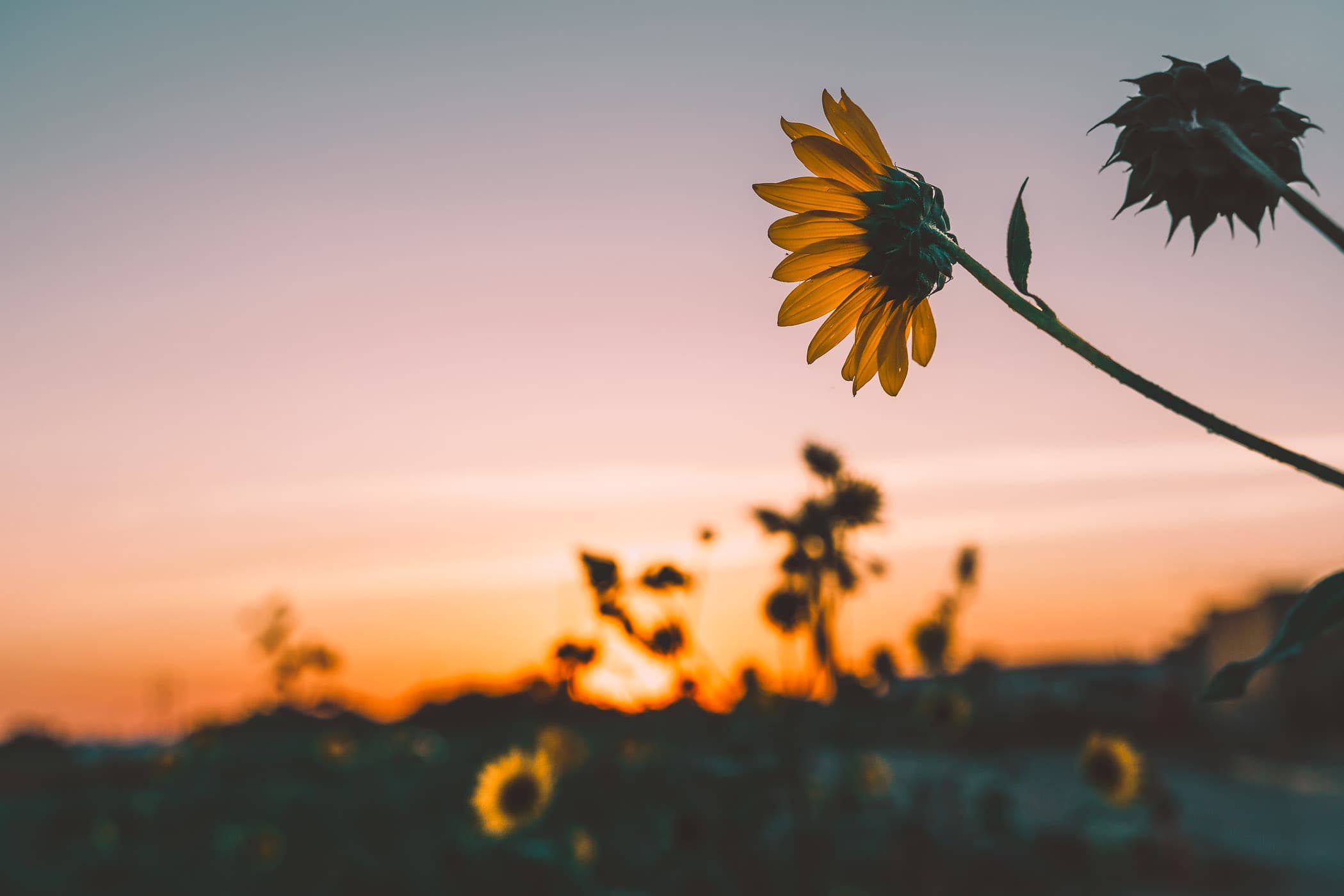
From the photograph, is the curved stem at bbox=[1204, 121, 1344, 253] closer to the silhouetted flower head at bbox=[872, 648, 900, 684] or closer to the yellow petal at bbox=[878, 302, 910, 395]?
the yellow petal at bbox=[878, 302, 910, 395]

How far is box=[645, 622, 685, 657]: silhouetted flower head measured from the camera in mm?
2275

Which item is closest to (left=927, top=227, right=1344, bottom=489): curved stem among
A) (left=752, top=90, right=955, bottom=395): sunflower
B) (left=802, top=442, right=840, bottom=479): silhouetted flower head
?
(left=752, top=90, right=955, bottom=395): sunflower

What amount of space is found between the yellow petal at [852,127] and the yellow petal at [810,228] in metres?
0.07

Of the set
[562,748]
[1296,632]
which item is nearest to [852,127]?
[1296,632]

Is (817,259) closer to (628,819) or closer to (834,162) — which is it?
(834,162)

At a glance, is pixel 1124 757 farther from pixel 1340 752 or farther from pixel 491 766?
pixel 1340 752

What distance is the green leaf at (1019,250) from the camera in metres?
0.68

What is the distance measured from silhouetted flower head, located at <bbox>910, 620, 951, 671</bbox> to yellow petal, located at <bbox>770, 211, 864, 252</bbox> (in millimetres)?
2591

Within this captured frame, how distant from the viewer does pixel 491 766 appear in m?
4.06

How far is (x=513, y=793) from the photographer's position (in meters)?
3.88

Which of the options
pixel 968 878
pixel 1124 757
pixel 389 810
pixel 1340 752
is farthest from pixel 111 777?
pixel 1340 752

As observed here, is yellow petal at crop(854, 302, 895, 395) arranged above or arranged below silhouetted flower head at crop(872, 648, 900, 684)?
above

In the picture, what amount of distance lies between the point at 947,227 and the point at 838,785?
222 cm

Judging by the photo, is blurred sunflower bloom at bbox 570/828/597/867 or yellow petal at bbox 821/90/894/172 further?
blurred sunflower bloom at bbox 570/828/597/867
